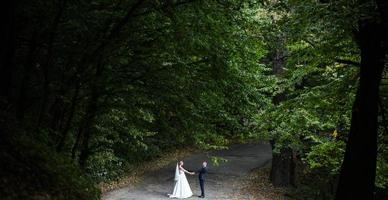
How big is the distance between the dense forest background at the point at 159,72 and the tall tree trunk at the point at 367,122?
0.05 ft

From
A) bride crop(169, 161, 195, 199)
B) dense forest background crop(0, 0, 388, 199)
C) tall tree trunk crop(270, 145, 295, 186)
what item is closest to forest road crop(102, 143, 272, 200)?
bride crop(169, 161, 195, 199)

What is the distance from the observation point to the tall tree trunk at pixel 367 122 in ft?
20.4

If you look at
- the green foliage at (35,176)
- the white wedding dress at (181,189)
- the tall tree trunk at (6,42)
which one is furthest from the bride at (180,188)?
the green foliage at (35,176)

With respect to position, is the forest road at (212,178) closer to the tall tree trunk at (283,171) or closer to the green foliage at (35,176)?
the tall tree trunk at (283,171)

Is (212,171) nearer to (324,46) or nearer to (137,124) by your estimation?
(137,124)

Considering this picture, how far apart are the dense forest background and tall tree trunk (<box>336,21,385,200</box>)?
0.6 inches

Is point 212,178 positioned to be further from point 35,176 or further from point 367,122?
point 35,176

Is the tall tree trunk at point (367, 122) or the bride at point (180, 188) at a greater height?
the tall tree trunk at point (367, 122)

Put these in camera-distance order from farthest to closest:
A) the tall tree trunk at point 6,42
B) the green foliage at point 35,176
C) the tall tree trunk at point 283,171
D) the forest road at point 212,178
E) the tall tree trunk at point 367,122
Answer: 1. the tall tree trunk at point 283,171
2. the forest road at point 212,178
3. the tall tree trunk at point 367,122
4. the tall tree trunk at point 6,42
5. the green foliage at point 35,176

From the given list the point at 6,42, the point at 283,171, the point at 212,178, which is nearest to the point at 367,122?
the point at 6,42

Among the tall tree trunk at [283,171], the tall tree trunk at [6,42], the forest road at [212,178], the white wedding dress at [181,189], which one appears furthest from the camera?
the tall tree trunk at [283,171]

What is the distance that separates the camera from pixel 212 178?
22906 millimetres

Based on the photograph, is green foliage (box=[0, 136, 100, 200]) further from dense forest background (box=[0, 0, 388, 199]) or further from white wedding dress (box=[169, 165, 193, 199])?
white wedding dress (box=[169, 165, 193, 199])

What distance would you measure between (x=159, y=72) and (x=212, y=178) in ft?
53.7
